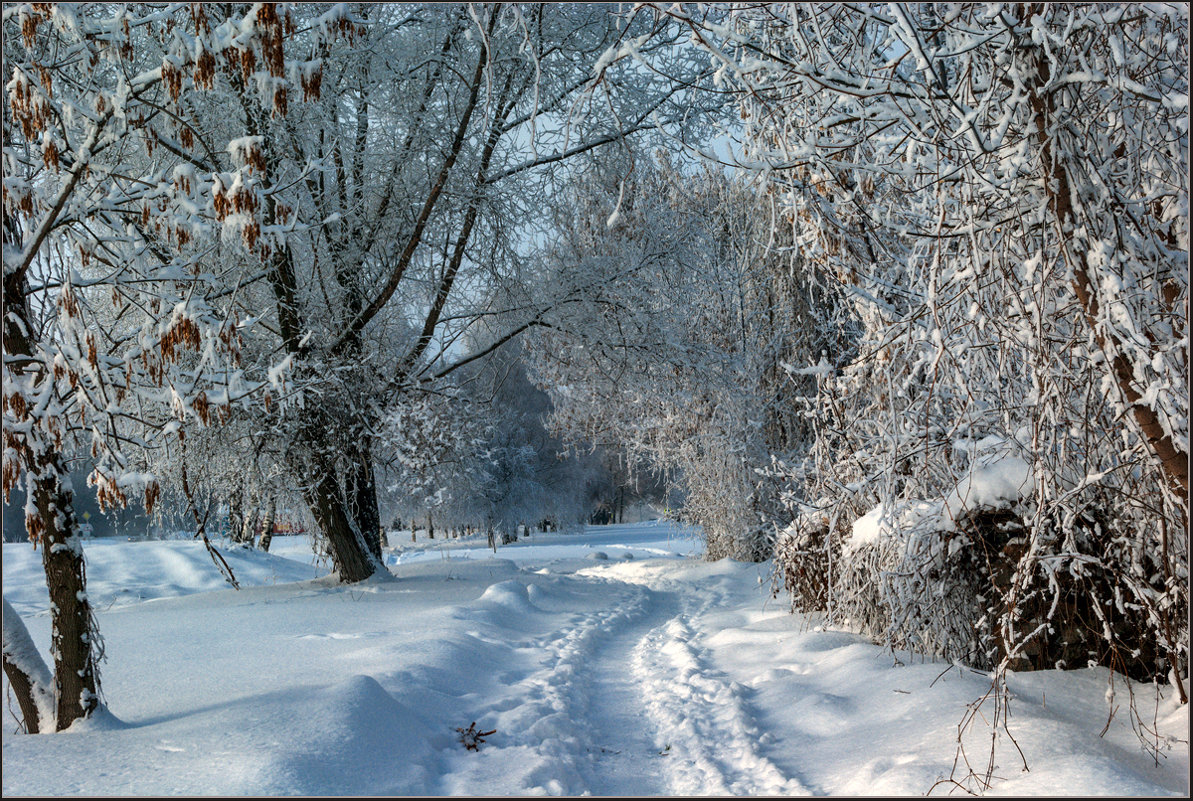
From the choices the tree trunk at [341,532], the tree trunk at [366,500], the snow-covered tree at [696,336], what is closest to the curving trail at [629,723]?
the tree trunk at [366,500]

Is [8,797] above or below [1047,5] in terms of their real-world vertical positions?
below

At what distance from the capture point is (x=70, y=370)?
3.30 m

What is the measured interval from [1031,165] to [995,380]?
3.01 ft

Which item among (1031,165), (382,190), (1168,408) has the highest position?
(382,190)

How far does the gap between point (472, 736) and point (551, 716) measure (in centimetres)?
48

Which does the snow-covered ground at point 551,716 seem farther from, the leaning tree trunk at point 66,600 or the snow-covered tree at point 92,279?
the snow-covered tree at point 92,279

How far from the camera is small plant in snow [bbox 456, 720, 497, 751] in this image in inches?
153

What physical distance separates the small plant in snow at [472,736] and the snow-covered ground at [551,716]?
5 centimetres

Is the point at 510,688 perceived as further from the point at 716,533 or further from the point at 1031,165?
the point at 716,533

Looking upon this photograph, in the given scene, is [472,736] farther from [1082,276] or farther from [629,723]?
[1082,276]

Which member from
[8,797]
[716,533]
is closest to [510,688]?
[8,797]

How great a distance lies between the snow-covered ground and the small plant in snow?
0.15 feet

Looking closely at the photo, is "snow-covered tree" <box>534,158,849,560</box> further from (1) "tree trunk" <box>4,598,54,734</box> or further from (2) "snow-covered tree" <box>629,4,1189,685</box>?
(1) "tree trunk" <box>4,598,54,734</box>

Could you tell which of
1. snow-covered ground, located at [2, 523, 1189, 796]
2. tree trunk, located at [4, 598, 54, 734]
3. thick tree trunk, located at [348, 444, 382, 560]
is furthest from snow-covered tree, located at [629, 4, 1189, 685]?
thick tree trunk, located at [348, 444, 382, 560]
